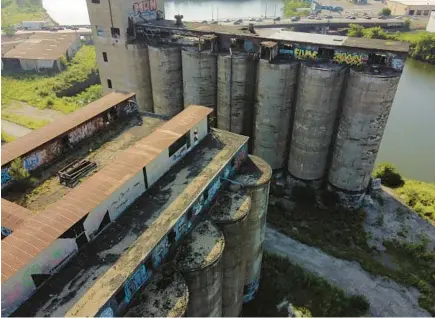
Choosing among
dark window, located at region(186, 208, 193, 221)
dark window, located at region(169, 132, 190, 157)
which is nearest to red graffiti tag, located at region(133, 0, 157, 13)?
dark window, located at region(169, 132, 190, 157)

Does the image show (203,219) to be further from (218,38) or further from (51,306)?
(218,38)

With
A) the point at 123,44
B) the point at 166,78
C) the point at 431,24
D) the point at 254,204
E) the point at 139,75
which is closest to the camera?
the point at 254,204

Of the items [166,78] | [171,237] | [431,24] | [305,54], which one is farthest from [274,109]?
[431,24]

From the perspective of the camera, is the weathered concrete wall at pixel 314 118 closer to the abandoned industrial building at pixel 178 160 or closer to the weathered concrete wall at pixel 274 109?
the abandoned industrial building at pixel 178 160

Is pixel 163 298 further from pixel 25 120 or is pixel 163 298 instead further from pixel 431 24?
pixel 431 24

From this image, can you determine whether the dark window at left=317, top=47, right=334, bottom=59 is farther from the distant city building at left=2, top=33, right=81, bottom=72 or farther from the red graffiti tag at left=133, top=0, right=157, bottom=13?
the distant city building at left=2, top=33, right=81, bottom=72

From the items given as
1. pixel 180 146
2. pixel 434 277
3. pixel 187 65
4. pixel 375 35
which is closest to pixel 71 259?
pixel 180 146

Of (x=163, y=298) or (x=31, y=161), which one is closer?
(x=163, y=298)

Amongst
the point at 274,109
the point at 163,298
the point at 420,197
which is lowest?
the point at 420,197

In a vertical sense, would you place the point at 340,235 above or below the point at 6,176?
below
